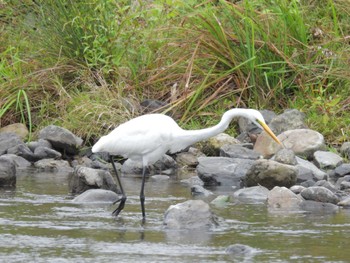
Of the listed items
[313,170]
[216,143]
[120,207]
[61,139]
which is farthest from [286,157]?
[61,139]

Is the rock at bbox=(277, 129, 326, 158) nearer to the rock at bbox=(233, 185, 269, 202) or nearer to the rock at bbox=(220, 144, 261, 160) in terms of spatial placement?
the rock at bbox=(220, 144, 261, 160)

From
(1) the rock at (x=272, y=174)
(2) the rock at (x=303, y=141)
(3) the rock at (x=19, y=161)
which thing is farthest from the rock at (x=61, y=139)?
(1) the rock at (x=272, y=174)

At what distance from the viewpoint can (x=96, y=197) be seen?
8555 millimetres

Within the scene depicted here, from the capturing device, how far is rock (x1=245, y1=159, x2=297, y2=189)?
9078 millimetres

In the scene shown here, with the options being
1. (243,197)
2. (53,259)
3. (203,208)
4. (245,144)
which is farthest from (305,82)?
(53,259)

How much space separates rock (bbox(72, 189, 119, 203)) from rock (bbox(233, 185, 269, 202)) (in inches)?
46.3

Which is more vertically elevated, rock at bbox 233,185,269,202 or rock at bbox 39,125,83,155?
rock at bbox 39,125,83,155

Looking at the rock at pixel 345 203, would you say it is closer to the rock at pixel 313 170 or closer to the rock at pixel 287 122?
the rock at pixel 313 170

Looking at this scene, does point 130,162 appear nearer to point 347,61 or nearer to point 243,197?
point 243,197

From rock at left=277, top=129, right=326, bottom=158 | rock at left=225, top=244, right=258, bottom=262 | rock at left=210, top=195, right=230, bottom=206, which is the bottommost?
rock at left=225, top=244, right=258, bottom=262

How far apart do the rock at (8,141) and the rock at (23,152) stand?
6 centimetres

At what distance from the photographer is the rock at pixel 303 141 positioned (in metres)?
10.8

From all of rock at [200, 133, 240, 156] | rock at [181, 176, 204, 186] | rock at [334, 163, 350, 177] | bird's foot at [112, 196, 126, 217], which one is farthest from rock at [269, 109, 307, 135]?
bird's foot at [112, 196, 126, 217]

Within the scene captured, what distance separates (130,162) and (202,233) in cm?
404
